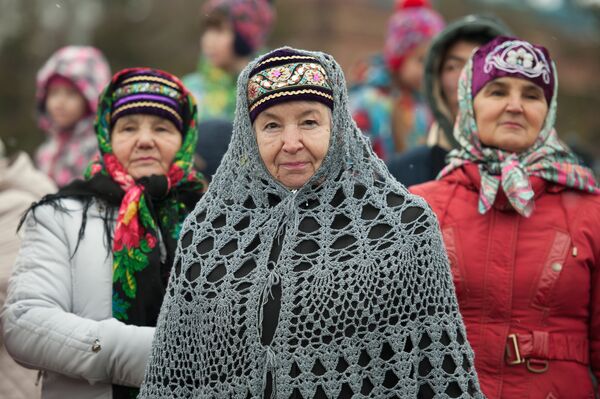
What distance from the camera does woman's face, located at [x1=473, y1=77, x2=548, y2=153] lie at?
15.1 ft

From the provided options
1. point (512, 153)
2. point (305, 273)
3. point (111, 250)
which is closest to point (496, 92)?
point (512, 153)

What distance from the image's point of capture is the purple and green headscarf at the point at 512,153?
4.45 m

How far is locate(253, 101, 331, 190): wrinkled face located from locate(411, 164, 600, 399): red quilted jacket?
843mm

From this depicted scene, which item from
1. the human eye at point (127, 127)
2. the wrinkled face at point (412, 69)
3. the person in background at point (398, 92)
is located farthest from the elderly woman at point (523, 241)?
the wrinkled face at point (412, 69)

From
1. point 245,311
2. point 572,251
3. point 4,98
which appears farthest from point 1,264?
point 4,98

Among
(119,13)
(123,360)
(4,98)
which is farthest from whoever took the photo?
(119,13)

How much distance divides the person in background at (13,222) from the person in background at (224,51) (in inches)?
85.6

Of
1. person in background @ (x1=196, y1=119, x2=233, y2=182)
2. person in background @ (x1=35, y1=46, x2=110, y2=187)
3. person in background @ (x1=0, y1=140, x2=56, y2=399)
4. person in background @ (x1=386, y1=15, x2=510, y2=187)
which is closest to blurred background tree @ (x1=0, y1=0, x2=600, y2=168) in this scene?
person in background @ (x1=35, y1=46, x2=110, y2=187)

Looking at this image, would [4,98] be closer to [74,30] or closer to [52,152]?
[74,30]

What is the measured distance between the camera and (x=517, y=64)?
4.64 meters

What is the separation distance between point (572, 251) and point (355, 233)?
41.3 inches

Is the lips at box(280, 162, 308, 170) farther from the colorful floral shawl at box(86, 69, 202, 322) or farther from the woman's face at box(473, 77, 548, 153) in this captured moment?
the woman's face at box(473, 77, 548, 153)

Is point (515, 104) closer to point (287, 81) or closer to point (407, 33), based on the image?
point (287, 81)

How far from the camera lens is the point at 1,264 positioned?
189 inches
